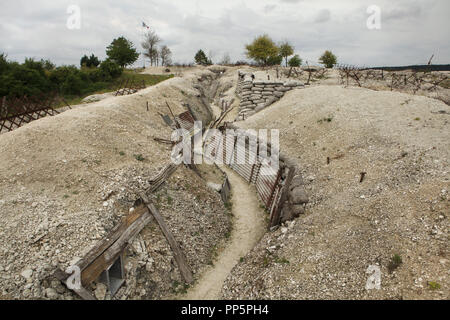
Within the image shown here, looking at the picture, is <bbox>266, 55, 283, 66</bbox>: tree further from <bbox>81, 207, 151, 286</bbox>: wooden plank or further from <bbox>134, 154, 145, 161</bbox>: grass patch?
<bbox>81, 207, 151, 286</bbox>: wooden plank

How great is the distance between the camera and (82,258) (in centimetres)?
769

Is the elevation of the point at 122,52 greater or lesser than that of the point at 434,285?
Result: greater

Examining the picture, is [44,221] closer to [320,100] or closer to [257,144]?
[257,144]

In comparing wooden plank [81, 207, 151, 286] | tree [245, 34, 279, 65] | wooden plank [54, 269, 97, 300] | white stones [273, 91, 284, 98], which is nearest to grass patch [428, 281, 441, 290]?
wooden plank [81, 207, 151, 286]

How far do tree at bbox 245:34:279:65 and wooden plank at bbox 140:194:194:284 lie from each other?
177 feet

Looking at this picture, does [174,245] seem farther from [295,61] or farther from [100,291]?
[295,61]

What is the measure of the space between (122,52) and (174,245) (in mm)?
57426

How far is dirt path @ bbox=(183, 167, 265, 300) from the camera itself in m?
9.42

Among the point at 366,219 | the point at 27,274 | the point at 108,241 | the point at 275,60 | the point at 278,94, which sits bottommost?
the point at 27,274

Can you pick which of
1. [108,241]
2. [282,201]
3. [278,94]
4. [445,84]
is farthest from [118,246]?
[445,84]

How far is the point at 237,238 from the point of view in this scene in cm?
1202

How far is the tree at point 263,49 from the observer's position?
5656cm
